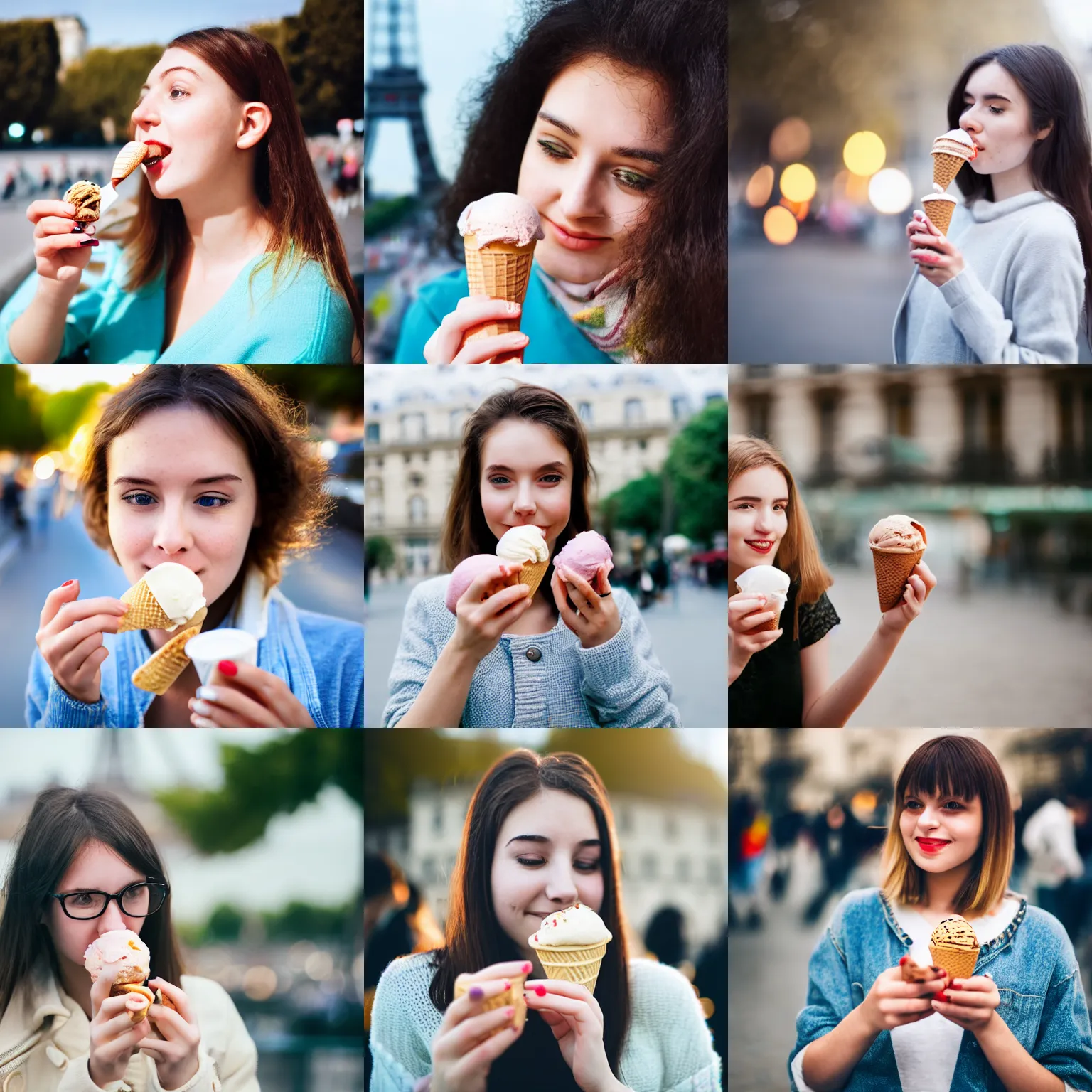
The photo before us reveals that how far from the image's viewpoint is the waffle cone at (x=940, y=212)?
10.9ft

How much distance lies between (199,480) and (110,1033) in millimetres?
1389

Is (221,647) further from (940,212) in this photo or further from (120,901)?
(940,212)

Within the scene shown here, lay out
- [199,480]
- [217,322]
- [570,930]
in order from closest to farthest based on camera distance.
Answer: [570,930], [199,480], [217,322]

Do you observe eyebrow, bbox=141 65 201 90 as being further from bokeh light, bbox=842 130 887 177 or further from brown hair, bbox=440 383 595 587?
bokeh light, bbox=842 130 887 177

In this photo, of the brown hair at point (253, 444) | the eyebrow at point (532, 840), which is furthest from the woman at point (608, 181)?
the eyebrow at point (532, 840)

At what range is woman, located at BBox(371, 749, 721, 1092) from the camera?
3.20 m

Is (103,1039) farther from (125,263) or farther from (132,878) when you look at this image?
(125,263)

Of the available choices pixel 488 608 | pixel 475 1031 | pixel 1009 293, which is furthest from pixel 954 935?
pixel 1009 293

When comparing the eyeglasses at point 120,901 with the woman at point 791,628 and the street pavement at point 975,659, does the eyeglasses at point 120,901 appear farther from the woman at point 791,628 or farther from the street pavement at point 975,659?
the street pavement at point 975,659

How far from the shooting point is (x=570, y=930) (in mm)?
3025

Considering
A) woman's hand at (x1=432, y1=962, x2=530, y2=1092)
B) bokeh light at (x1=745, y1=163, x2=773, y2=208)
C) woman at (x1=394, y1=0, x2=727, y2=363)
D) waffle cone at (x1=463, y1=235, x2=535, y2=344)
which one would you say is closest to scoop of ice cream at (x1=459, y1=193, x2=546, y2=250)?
waffle cone at (x1=463, y1=235, x2=535, y2=344)

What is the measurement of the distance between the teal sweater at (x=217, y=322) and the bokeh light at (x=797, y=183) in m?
1.23

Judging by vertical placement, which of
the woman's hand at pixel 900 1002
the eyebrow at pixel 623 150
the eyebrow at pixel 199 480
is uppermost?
the eyebrow at pixel 623 150

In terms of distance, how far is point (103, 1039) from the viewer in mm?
3066
